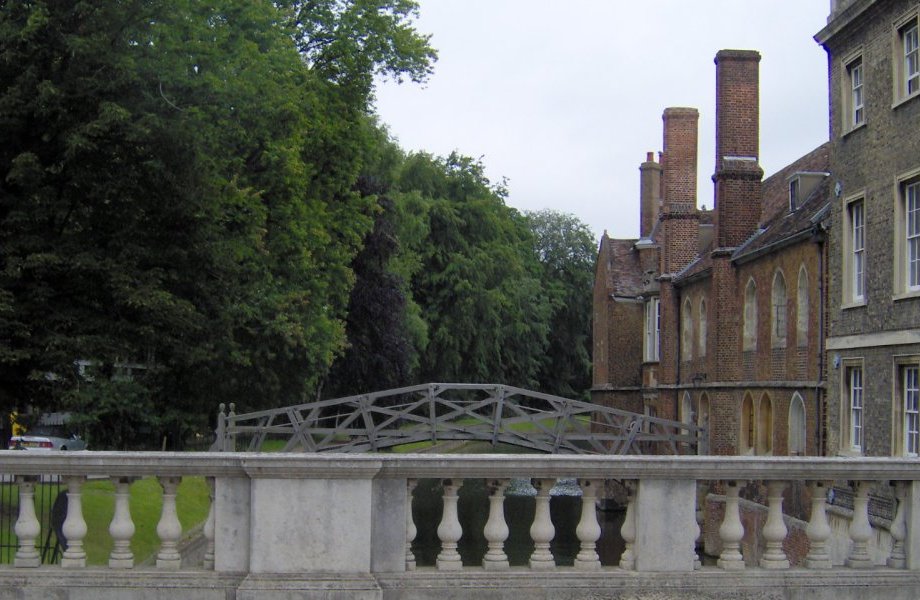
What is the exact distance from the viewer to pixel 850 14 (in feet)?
74.8

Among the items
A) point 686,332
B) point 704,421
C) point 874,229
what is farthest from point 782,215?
point 874,229

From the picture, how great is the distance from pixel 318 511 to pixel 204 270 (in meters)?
14.9

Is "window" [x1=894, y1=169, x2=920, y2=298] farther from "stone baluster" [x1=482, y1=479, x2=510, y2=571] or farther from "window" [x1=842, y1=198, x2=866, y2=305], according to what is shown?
"stone baluster" [x1=482, y1=479, x2=510, y2=571]

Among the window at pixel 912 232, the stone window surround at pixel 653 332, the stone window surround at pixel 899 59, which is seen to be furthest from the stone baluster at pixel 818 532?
the stone window surround at pixel 653 332

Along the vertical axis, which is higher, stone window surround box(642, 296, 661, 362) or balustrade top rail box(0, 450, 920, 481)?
stone window surround box(642, 296, 661, 362)

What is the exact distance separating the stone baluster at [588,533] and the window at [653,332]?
3875 cm

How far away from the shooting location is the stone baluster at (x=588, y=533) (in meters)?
7.36

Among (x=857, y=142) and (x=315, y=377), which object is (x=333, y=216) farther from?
(x=857, y=142)

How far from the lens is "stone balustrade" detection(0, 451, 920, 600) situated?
23.0ft

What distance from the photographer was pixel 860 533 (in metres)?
7.70

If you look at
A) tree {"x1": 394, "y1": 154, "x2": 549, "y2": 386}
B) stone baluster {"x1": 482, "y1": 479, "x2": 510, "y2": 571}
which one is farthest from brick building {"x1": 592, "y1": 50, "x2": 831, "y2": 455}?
stone baluster {"x1": 482, "y1": 479, "x2": 510, "y2": 571}

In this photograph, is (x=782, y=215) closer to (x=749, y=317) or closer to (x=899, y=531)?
(x=749, y=317)

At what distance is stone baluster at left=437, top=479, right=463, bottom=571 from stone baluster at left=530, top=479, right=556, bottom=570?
47cm

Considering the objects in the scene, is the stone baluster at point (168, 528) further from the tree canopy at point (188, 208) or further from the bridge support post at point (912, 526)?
the tree canopy at point (188, 208)
